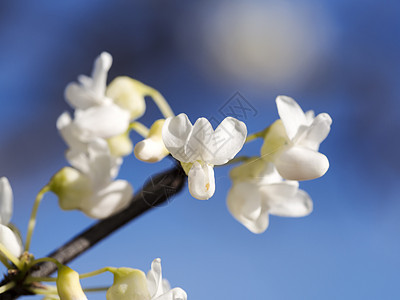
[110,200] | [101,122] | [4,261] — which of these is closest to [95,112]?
[101,122]

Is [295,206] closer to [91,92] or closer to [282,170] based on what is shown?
[282,170]

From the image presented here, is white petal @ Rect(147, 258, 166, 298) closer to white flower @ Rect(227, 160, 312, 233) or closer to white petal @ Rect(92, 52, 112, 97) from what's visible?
white flower @ Rect(227, 160, 312, 233)

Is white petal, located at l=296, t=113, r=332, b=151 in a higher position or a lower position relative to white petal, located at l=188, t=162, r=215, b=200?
higher

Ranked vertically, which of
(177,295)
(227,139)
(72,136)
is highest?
(72,136)

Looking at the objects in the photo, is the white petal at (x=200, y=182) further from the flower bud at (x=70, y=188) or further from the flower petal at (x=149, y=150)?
the flower bud at (x=70, y=188)

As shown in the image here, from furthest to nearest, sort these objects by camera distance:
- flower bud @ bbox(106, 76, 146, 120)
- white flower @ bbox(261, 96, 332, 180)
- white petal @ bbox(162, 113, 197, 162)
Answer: flower bud @ bbox(106, 76, 146, 120), white flower @ bbox(261, 96, 332, 180), white petal @ bbox(162, 113, 197, 162)

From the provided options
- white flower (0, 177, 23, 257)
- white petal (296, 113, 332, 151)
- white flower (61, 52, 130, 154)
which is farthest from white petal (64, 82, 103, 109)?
white petal (296, 113, 332, 151)
